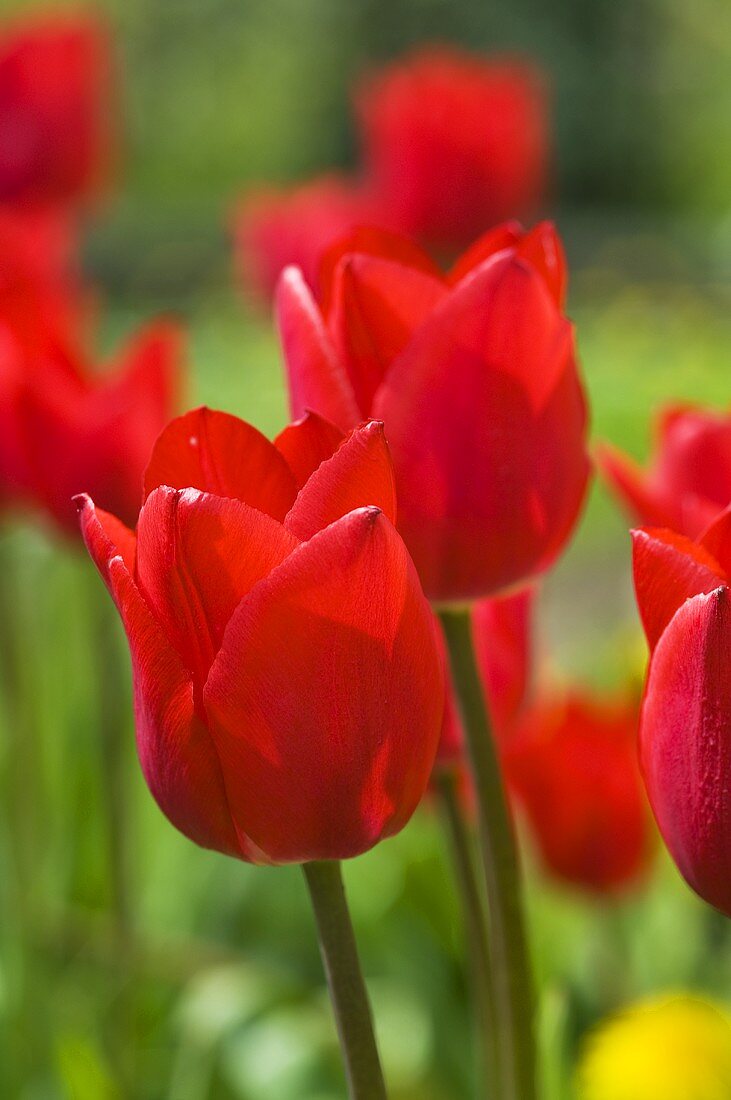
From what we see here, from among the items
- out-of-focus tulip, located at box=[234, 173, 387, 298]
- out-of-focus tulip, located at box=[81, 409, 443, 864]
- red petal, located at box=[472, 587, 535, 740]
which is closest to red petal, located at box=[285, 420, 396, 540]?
out-of-focus tulip, located at box=[81, 409, 443, 864]

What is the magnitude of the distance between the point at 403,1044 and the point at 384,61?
385 inches

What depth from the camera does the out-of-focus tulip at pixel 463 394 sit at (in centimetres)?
40

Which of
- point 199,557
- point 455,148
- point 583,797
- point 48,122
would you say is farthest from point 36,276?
point 199,557

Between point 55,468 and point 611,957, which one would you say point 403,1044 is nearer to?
point 611,957

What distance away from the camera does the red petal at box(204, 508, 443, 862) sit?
31 cm

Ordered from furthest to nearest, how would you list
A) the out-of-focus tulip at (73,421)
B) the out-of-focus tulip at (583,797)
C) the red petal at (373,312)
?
the out-of-focus tulip at (583,797) → the out-of-focus tulip at (73,421) → the red petal at (373,312)

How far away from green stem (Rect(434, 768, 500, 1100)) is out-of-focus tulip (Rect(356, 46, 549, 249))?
38.1 inches

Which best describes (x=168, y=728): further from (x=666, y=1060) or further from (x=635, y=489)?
(x=666, y=1060)

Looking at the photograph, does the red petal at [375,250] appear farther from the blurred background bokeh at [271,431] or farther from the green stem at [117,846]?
the green stem at [117,846]

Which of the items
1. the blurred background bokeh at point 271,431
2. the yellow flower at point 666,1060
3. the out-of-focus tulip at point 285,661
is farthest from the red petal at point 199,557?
the yellow flower at point 666,1060

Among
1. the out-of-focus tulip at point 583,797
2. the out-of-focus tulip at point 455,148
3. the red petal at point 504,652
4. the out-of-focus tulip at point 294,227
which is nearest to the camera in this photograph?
the red petal at point 504,652

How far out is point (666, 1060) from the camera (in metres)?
0.71

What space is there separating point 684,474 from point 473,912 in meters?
0.16

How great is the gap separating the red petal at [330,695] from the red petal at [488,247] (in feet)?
0.45
